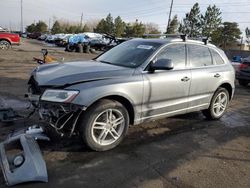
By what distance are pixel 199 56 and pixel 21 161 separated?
407 cm

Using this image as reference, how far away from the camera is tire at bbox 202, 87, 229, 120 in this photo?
714cm

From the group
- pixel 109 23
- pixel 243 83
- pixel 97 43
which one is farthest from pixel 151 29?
pixel 243 83

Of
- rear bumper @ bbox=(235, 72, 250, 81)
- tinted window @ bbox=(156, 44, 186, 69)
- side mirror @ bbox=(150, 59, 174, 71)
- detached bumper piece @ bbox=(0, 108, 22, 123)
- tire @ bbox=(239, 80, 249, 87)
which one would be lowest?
tire @ bbox=(239, 80, 249, 87)

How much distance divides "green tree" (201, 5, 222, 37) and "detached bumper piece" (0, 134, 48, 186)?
5978 cm

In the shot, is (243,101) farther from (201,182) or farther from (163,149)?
(201,182)

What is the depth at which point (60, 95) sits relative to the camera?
15.2 ft

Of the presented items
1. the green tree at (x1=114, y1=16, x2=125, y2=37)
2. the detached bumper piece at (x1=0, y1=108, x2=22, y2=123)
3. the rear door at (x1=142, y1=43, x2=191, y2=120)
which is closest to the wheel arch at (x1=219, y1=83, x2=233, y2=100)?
the rear door at (x1=142, y1=43, x2=191, y2=120)

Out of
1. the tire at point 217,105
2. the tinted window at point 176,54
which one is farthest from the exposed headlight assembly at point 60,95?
the tire at point 217,105

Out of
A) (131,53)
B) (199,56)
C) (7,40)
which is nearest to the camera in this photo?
(131,53)

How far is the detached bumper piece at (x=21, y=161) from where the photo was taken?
12.8ft

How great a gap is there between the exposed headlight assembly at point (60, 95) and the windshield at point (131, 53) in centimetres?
133

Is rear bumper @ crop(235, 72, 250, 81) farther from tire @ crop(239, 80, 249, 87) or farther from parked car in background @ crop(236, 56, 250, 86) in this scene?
tire @ crop(239, 80, 249, 87)

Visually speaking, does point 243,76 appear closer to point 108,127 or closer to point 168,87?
point 168,87

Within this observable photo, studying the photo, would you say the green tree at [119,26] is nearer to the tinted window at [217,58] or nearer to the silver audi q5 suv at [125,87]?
the tinted window at [217,58]
